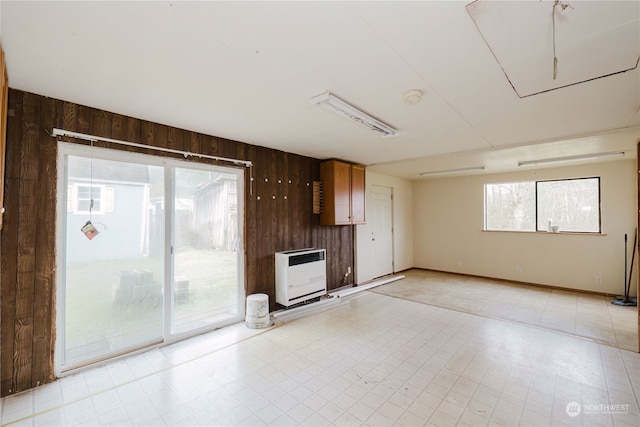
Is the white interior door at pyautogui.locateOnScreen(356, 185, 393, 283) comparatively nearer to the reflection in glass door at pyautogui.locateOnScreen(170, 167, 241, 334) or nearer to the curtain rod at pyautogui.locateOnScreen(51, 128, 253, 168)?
the reflection in glass door at pyautogui.locateOnScreen(170, 167, 241, 334)

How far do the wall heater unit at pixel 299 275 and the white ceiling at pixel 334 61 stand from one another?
73.2 inches

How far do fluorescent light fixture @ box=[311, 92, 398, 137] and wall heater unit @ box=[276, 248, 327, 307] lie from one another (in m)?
2.07

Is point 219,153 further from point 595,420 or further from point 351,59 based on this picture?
point 595,420

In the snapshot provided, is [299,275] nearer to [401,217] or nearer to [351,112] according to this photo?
[351,112]

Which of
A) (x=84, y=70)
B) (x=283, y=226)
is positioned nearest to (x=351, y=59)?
(x=84, y=70)

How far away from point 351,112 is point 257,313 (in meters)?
2.59

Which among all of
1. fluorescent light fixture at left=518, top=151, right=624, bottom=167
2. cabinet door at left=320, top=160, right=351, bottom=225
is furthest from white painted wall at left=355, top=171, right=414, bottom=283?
fluorescent light fixture at left=518, top=151, right=624, bottom=167

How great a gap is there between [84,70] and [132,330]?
7.77 feet

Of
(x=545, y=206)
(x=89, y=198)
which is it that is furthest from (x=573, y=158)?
(x=89, y=198)

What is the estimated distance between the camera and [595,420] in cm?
188

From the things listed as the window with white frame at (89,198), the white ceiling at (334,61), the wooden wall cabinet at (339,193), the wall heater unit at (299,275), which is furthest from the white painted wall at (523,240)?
the window with white frame at (89,198)

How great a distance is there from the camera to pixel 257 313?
3.44 m

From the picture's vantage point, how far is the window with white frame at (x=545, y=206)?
4.98 metres

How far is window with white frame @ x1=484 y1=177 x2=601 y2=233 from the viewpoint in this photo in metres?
4.98
